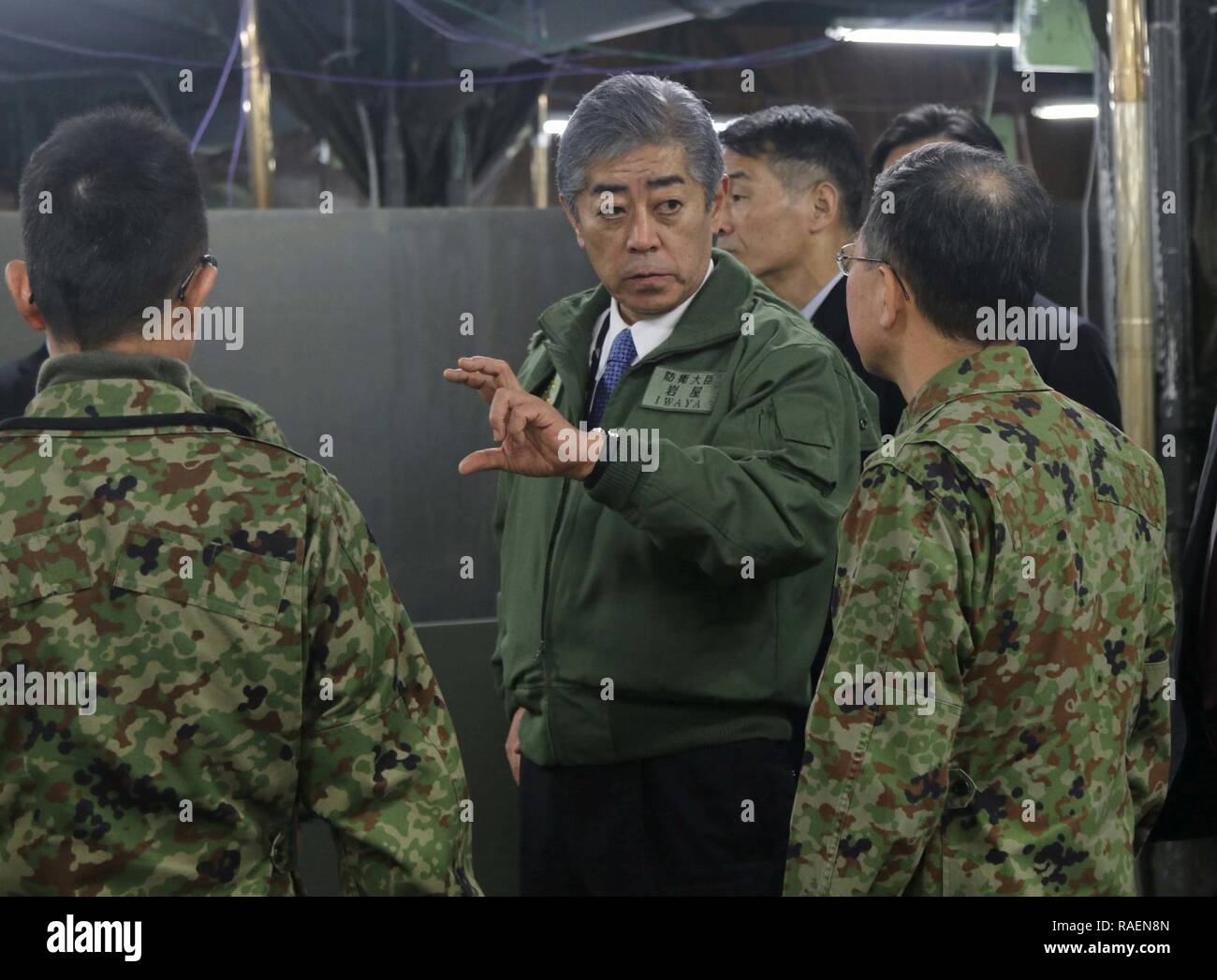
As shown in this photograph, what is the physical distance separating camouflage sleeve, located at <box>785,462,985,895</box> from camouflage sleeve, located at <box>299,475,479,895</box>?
0.34 m

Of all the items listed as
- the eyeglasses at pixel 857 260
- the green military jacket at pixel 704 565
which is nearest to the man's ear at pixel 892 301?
the eyeglasses at pixel 857 260

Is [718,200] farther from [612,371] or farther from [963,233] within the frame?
[963,233]

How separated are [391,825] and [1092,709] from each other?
0.64 meters

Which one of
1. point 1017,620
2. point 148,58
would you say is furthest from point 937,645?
point 148,58

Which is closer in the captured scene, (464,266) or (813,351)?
(813,351)

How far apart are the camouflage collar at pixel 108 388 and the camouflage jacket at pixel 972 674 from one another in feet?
2.06

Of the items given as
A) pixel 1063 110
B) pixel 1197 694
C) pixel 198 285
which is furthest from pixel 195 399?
pixel 1063 110

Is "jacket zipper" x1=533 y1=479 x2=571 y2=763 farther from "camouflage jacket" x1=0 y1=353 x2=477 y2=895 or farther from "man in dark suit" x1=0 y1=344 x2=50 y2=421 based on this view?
"man in dark suit" x1=0 y1=344 x2=50 y2=421

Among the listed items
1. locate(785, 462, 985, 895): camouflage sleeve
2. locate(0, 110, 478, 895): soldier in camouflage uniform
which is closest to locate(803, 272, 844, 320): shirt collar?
locate(785, 462, 985, 895): camouflage sleeve

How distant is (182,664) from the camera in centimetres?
119

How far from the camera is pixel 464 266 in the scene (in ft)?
8.69

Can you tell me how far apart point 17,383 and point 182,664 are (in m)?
1.22

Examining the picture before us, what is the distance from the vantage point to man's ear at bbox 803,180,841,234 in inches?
97.0
